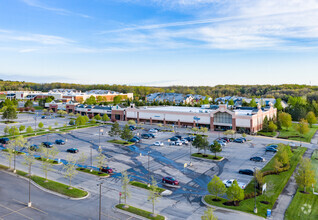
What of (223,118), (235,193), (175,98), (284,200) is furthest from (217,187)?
(175,98)

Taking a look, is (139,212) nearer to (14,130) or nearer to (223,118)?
(14,130)

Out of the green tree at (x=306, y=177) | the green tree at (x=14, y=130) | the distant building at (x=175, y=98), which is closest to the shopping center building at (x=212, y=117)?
the green tree at (x=306, y=177)

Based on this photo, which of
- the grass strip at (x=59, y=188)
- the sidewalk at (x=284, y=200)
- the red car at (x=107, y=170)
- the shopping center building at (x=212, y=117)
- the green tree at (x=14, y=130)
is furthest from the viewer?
the shopping center building at (x=212, y=117)

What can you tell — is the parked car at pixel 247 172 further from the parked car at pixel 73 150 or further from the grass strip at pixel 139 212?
the parked car at pixel 73 150

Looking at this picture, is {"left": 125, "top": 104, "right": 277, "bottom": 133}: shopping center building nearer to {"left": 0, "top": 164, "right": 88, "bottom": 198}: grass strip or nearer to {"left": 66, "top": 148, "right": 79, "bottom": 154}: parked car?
{"left": 66, "top": 148, "right": 79, "bottom": 154}: parked car

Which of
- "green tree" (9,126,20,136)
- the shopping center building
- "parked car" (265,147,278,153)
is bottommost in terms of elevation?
"parked car" (265,147,278,153)

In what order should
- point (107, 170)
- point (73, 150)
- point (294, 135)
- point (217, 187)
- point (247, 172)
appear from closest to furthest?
point (217, 187), point (107, 170), point (247, 172), point (73, 150), point (294, 135)

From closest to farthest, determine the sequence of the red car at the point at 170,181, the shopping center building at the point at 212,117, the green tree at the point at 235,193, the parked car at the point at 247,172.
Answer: the green tree at the point at 235,193, the red car at the point at 170,181, the parked car at the point at 247,172, the shopping center building at the point at 212,117

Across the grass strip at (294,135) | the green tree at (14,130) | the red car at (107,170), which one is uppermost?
the green tree at (14,130)

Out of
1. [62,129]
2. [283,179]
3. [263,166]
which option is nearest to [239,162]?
[263,166]

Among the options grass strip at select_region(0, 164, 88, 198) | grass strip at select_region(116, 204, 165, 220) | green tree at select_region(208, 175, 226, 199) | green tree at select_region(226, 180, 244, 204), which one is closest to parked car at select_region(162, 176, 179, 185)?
green tree at select_region(208, 175, 226, 199)

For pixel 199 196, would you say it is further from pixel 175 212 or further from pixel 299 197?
pixel 299 197
